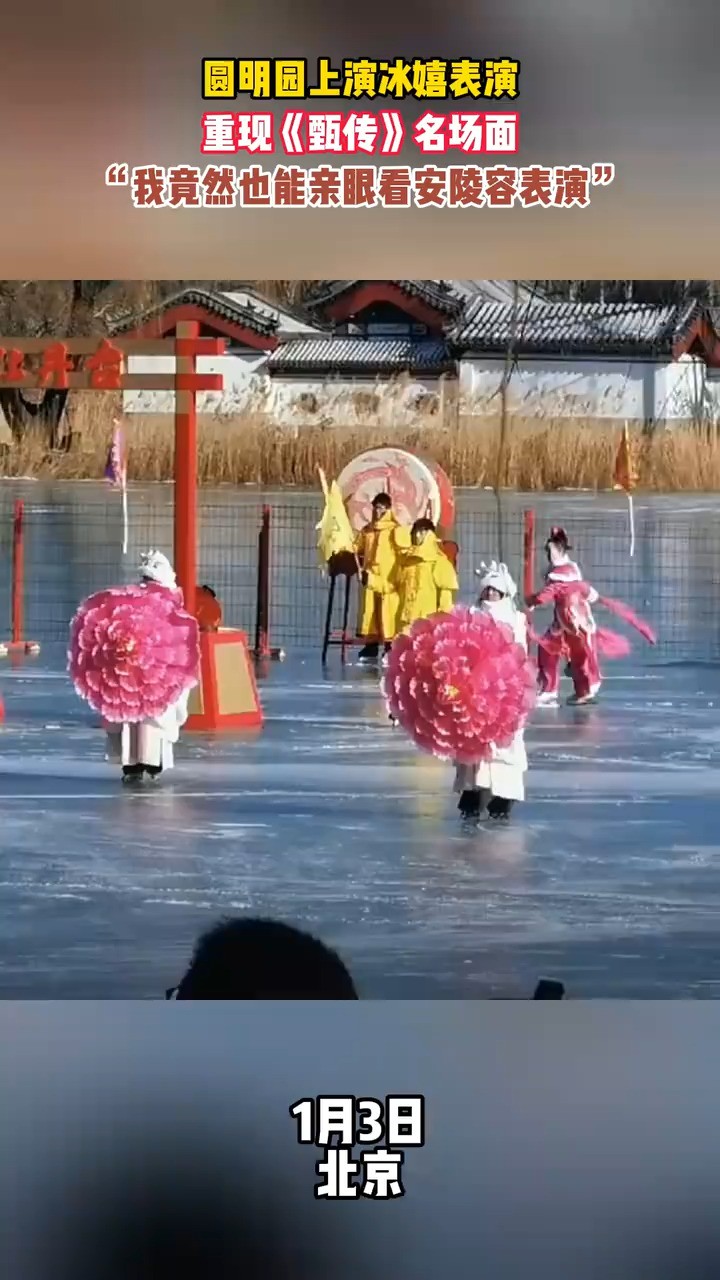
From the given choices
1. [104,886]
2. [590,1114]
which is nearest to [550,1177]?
[590,1114]

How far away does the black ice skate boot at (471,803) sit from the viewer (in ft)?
11.1

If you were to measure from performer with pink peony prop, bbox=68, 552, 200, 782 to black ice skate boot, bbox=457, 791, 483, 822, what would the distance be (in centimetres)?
45

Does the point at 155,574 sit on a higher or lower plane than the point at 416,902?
higher

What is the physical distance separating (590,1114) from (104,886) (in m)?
0.80

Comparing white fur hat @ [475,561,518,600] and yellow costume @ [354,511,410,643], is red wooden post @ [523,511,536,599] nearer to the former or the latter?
white fur hat @ [475,561,518,600]

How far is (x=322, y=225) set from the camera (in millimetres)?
3316

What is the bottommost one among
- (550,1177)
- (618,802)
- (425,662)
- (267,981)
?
(550,1177)

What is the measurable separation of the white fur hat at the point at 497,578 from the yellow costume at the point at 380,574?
0.42 feet

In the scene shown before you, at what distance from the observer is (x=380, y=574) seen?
3451 millimetres

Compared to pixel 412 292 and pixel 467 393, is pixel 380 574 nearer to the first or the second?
pixel 467 393

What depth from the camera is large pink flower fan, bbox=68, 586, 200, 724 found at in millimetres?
3426

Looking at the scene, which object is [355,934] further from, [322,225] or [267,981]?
[322,225]

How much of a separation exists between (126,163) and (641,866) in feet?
4.26

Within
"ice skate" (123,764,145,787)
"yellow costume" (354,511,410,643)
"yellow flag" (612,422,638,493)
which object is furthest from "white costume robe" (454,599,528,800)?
"ice skate" (123,764,145,787)
